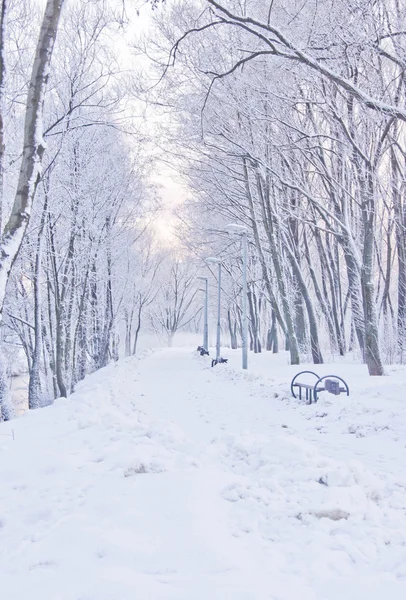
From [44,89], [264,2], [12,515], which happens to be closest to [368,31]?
[264,2]

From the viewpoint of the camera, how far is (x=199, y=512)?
3.67 m

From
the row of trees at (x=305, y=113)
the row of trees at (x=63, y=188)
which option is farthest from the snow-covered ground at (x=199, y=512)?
the row of trees at (x=305, y=113)

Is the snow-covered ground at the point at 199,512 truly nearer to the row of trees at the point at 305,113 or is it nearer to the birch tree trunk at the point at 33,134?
the birch tree trunk at the point at 33,134

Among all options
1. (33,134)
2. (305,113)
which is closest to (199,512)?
(33,134)

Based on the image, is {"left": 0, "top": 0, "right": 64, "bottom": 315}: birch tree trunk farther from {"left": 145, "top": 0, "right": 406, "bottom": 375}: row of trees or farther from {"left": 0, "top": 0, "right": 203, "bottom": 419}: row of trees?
{"left": 145, "top": 0, "right": 406, "bottom": 375}: row of trees

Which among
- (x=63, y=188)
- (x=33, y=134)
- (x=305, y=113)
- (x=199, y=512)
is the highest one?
(x=305, y=113)

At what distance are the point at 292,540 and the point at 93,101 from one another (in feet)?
43.2

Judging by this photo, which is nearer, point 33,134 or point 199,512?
point 199,512

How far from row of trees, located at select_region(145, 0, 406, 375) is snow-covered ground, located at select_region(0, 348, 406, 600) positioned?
6.26 metres

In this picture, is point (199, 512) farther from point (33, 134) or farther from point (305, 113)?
point (305, 113)

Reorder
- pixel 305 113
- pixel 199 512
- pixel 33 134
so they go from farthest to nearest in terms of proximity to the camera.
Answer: pixel 305 113 → pixel 33 134 → pixel 199 512

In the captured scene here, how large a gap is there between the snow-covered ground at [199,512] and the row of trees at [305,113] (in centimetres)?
626

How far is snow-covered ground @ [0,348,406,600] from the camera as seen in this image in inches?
106

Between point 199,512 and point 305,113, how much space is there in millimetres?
14372
